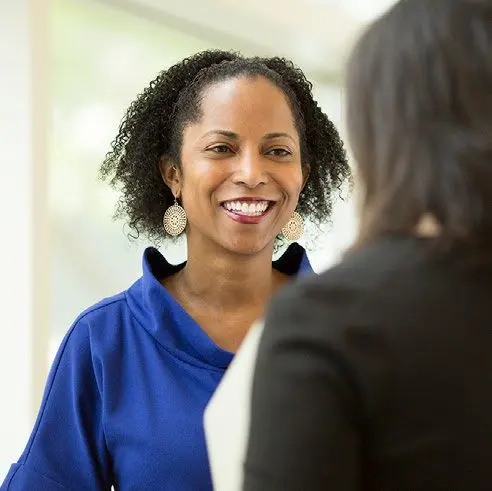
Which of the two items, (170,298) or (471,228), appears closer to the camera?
(471,228)

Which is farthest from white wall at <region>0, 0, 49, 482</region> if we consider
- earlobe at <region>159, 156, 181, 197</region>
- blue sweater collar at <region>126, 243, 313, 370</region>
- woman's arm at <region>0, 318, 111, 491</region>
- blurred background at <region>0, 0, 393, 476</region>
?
woman's arm at <region>0, 318, 111, 491</region>

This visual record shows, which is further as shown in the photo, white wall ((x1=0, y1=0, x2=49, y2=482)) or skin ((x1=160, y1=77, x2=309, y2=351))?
white wall ((x1=0, y1=0, x2=49, y2=482))

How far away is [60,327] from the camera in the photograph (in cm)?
330

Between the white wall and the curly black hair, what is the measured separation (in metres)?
0.65

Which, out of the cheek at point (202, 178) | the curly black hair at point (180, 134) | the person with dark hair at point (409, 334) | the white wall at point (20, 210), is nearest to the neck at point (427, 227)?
the person with dark hair at point (409, 334)

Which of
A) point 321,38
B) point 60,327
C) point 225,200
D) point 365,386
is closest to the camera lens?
point 365,386

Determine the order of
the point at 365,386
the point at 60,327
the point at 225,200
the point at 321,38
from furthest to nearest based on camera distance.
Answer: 1. the point at 321,38
2. the point at 60,327
3. the point at 225,200
4. the point at 365,386

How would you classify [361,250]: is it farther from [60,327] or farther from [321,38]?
[321,38]

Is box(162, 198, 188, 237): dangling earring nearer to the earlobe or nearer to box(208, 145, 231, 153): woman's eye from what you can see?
the earlobe

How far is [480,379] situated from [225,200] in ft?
3.87

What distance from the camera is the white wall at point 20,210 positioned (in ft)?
9.22

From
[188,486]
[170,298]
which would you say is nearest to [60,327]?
[170,298]

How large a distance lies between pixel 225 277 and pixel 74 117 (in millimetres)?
1646

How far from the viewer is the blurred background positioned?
9.27 ft
